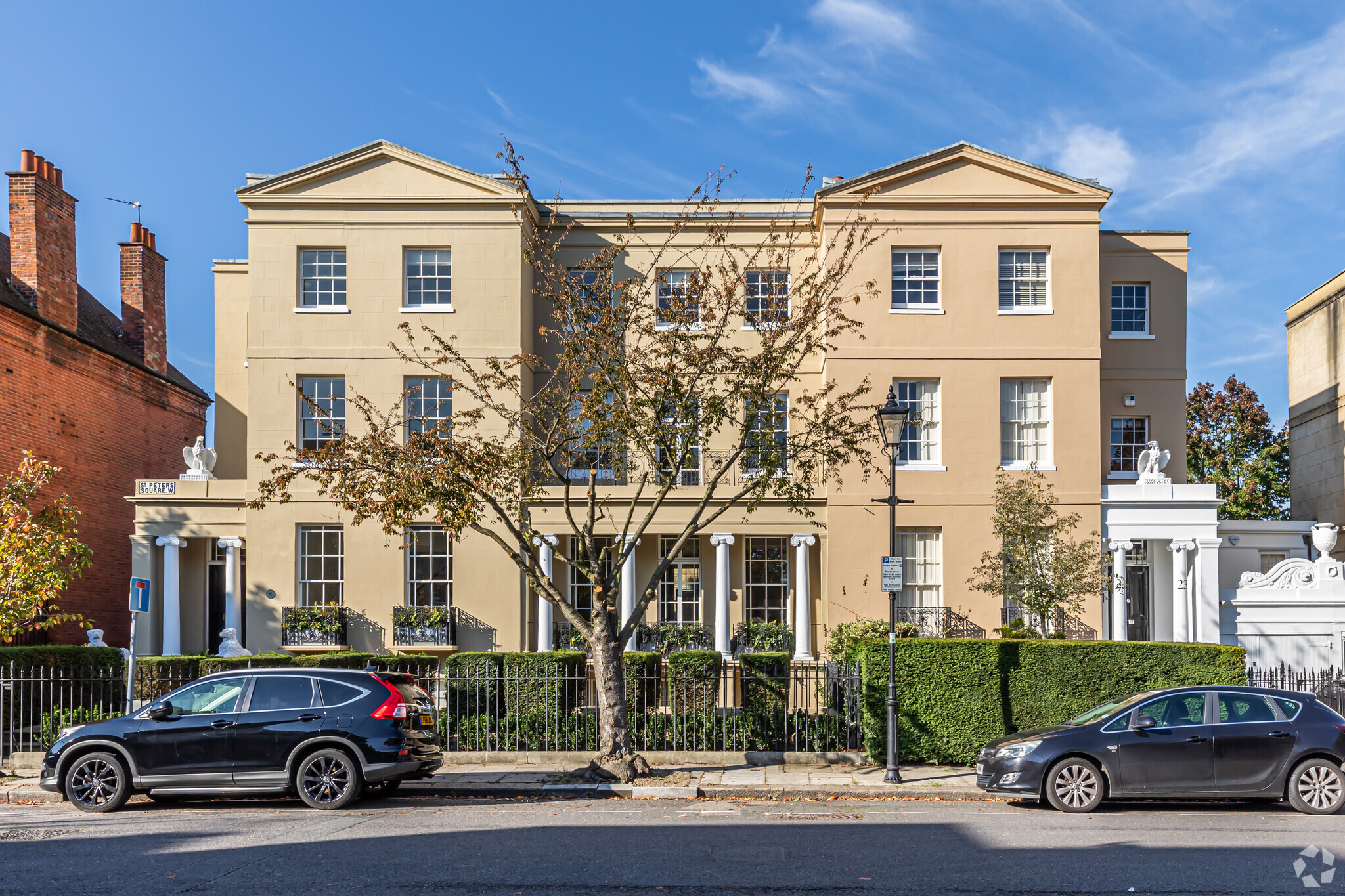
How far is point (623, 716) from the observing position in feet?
49.4

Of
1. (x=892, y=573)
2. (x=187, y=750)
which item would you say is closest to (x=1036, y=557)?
(x=892, y=573)

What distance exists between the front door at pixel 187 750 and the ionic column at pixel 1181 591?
64.3ft

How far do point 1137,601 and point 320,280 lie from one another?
20.9m

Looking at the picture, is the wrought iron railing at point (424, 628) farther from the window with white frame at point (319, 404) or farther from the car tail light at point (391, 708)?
the car tail light at point (391, 708)

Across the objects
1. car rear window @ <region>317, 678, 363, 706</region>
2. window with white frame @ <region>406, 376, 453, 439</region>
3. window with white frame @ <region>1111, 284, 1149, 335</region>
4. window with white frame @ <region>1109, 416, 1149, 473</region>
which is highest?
window with white frame @ <region>1111, 284, 1149, 335</region>

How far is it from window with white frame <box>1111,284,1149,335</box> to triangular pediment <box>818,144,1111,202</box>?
3.08 meters

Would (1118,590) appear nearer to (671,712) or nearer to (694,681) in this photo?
(694,681)

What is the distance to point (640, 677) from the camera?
663 inches

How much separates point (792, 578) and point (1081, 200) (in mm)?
10990

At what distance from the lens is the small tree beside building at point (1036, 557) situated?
2130 centimetres

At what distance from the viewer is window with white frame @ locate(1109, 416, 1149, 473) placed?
26.6 meters

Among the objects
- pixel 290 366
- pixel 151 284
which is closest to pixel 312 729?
pixel 290 366

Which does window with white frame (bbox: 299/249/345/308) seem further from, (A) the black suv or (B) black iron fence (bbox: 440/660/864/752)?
(A) the black suv

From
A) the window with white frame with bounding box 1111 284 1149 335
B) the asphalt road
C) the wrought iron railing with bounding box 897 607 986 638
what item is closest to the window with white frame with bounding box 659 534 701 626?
the wrought iron railing with bounding box 897 607 986 638
